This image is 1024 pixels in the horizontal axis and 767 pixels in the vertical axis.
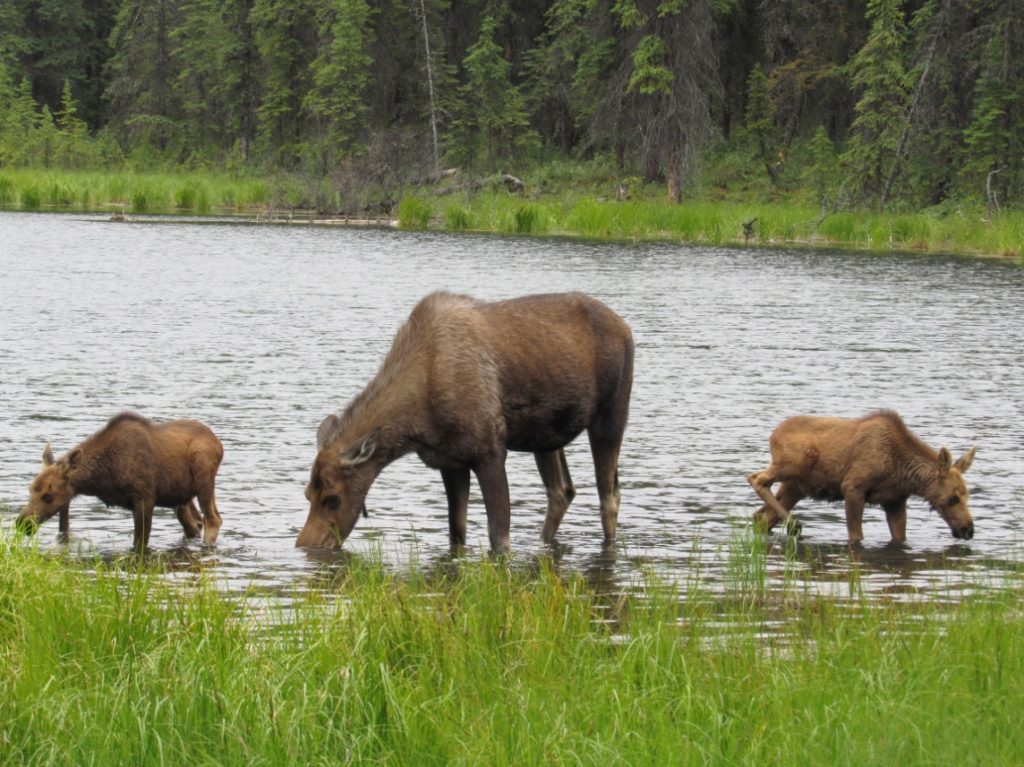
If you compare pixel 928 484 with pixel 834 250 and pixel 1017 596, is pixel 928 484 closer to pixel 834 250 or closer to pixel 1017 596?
pixel 1017 596

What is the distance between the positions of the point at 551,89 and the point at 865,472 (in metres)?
64.2

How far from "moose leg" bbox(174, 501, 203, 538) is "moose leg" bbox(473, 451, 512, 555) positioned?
2.31 meters

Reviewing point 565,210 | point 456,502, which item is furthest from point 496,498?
point 565,210

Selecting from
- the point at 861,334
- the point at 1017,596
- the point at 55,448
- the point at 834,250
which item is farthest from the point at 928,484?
the point at 834,250

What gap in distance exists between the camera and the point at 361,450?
422 inches

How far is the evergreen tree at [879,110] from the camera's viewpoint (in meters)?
46.4

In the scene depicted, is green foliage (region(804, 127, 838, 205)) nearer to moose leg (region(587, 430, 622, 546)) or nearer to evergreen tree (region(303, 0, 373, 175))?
evergreen tree (region(303, 0, 373, 175))

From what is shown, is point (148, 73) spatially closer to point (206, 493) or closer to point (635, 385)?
point (635, 385)

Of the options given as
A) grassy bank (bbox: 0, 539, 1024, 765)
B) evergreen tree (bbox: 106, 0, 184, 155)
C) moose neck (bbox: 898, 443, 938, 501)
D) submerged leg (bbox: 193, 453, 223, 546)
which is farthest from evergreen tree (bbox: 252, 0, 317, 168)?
grassy bank (bbox: 0, 539, 1024, 765)

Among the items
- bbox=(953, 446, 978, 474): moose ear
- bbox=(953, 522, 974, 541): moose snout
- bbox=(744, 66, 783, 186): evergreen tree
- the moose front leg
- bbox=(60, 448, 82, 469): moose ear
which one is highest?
A: bbox=(744, 66, 783, 186): evergreen tree

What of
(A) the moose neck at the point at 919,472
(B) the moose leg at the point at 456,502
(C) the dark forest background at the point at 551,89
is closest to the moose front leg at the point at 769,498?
(A) the moose neck at the point at 919,472

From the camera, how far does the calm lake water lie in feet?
38.1

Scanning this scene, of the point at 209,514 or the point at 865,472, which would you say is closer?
the point at 209,514

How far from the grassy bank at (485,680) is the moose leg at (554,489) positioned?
3.23 metres
